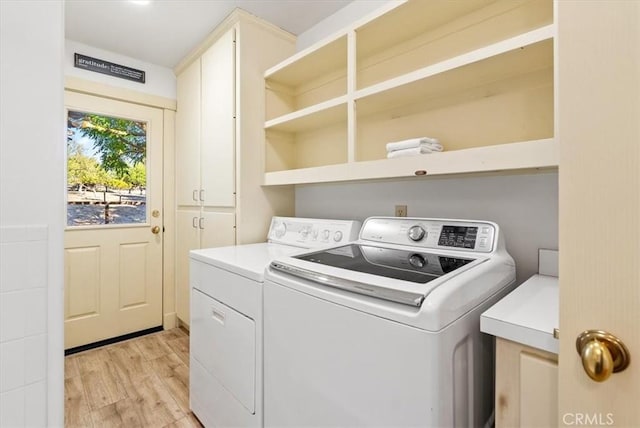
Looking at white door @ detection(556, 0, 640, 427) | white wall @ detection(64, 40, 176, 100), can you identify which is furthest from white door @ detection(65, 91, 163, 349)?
white door @ detection(556, 0, 640, 427)

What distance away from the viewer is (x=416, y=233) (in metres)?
1.39

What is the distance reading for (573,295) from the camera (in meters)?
0.50

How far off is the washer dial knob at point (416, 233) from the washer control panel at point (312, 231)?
35 cm

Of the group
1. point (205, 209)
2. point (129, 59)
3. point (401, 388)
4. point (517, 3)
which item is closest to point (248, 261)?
point (401, 388)

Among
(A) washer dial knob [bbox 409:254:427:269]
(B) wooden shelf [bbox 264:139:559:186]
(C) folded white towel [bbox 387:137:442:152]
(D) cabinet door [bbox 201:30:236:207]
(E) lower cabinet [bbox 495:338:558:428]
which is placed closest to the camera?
(E) lower cabinet [bbox 495:338:558:428]

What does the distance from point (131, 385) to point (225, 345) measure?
1130mm

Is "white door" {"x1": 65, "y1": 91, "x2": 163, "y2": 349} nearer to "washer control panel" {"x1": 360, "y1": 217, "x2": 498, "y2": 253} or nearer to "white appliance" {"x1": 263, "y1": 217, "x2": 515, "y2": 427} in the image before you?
"white appliance" {"x1": 263, "y1": 217, "x2": 515, "y2": 427}

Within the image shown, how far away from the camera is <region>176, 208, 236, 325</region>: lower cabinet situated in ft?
7.08

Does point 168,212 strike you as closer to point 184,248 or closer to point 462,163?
point 184,248

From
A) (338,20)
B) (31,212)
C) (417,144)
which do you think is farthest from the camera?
(338,20)

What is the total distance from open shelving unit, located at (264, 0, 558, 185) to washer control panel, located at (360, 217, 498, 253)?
24 cm

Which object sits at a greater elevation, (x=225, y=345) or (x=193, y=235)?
(x=193, y=235)

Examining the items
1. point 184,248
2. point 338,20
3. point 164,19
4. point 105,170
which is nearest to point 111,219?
point 105,170

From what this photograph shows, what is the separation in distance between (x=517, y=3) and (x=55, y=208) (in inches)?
75.2
